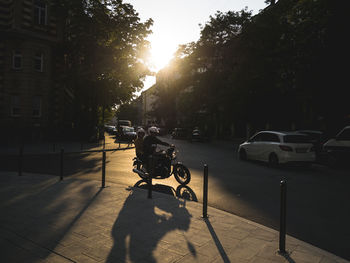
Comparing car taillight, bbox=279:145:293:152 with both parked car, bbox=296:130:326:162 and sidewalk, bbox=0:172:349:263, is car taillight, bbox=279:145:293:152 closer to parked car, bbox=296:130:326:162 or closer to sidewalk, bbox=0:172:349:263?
parked car, bbox=296:130:326:162

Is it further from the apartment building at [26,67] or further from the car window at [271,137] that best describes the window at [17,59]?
the car window at [271,137]

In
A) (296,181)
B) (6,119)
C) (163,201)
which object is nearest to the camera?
(163,201)

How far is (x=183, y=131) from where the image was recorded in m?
34.3

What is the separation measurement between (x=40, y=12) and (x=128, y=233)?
25880 mm

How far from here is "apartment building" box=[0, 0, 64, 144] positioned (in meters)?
22.5

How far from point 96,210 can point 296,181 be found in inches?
252

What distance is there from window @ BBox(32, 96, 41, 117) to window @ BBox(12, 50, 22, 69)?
2.86 m

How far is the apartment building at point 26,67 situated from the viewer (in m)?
22.5

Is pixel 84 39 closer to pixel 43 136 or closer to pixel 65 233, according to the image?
pixel 43 136

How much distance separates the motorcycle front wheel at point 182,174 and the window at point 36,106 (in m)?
20.4

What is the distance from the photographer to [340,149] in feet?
38.2

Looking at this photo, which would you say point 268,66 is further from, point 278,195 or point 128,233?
point 128,233

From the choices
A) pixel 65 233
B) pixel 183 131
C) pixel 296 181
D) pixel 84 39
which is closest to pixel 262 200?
pixel 296 181

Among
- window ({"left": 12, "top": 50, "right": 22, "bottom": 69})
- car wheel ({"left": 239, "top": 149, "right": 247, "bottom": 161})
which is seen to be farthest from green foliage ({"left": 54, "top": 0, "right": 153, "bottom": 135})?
car wheel ({"left": 239, "top": 149, "right": 247, "bottom": 161})
